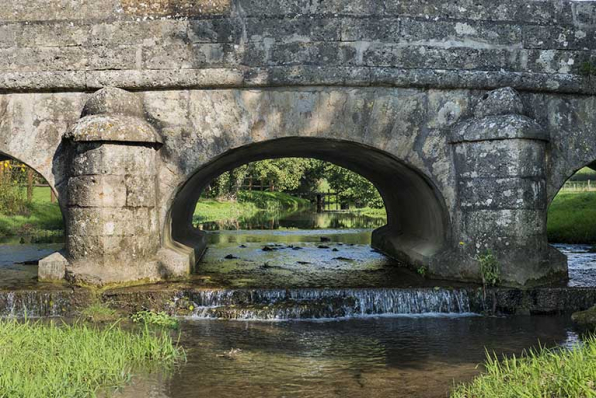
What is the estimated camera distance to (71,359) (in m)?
4.34

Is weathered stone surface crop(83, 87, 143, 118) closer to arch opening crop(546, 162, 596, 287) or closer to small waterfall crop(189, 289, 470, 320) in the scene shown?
small waterfall crop(189, 289, 470, 320)

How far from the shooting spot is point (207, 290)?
268 inches

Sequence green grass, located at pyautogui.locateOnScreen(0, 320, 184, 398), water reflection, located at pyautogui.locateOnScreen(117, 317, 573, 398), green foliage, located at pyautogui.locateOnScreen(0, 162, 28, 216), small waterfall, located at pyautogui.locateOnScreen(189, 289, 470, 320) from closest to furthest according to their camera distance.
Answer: green grass, located at pyautogui.locateOnScreen(0, 320, 184, 398)
water reflection, located at pyautogui.locateOnScreen(117, 317, 573, 398)
small waterfall, located at pyautogui.locateOnScreen(189, 289, 470, 320)
green foliage, located at pyautogui.locateOnScreen(0, 162, 28, 216)

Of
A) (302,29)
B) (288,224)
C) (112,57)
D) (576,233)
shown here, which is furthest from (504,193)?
(288,224)

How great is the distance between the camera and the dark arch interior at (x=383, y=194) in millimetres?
8281

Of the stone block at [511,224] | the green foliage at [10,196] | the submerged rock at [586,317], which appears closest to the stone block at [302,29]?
the stone block at [511,224]

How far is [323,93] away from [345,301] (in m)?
2.69

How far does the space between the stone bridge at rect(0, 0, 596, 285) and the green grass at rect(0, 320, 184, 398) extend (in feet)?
7.73

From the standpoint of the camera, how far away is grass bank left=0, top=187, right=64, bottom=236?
16.9 m

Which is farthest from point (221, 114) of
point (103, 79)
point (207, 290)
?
point (207, 290)

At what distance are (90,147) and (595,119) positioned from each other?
6.54 m

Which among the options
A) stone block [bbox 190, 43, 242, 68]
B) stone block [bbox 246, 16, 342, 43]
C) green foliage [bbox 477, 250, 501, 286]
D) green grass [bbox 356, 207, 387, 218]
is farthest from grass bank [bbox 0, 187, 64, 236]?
green grass [bbox 356, 207, 387, 218]

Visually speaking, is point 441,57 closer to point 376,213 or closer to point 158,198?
point 158,198

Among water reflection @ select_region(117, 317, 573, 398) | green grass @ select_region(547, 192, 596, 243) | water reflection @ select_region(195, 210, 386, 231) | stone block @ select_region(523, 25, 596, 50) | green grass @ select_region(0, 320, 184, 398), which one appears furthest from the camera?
water reflection @ select_region(195, 210, 386, 231)
